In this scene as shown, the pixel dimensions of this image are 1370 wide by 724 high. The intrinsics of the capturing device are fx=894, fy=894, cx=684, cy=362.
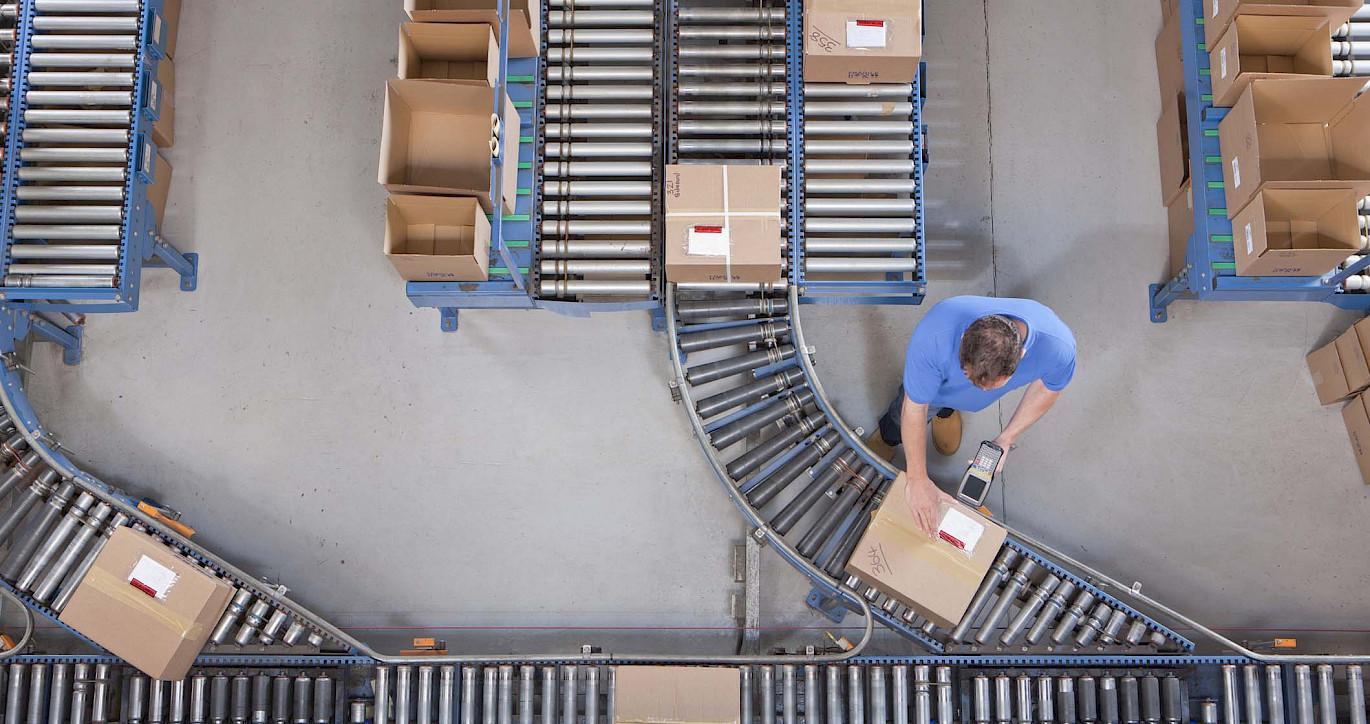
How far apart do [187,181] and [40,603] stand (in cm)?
222

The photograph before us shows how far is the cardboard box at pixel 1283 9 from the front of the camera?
3.89 meters

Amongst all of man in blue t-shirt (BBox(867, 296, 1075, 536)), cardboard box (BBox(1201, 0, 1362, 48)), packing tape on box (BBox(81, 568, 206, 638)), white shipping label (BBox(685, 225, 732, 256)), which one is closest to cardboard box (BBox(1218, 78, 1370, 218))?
cardboard box (BBox(1201, 0, 1362, 48))

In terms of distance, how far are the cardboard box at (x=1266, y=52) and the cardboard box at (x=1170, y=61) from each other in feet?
1.06

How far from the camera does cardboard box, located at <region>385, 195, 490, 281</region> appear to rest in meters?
3.70

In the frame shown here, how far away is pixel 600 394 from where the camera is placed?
15.2 ft

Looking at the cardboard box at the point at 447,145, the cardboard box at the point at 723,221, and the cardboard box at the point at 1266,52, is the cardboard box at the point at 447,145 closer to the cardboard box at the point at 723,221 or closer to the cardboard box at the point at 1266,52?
the cardboard box at the point at 723,221

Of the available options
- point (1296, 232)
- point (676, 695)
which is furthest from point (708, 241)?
point (1296, 232)

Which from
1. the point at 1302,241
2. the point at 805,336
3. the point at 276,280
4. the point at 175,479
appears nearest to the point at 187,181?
the point at 276,280

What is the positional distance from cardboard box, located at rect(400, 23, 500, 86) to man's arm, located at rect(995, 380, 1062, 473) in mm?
2514

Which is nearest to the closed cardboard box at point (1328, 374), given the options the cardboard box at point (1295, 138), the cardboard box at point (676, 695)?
the cardboard box at point (1295, 138)

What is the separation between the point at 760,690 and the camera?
13.5 ft

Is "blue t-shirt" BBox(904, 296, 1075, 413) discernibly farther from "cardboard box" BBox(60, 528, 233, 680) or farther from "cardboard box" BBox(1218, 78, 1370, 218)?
"cardboard box" BBox(60, 528, 233, 680)

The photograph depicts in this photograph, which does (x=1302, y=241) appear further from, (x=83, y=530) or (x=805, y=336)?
(x=83, y=530)

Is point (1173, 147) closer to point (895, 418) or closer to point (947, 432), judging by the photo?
point (947, 432)
